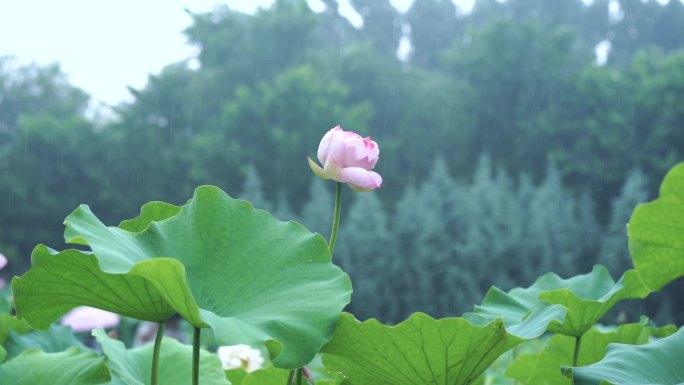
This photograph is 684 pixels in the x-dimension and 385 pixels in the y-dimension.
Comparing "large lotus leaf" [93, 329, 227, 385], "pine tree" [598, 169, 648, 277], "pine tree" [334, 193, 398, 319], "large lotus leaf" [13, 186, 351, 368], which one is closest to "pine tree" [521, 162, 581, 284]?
"pine tree" [598, 169, 648, 277]

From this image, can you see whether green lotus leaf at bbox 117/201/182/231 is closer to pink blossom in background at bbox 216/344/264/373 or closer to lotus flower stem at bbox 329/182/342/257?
lotus flower stem at bbox 329/182/342/257

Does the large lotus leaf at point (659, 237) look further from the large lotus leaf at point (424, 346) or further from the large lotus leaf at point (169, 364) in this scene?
the large lotus leaf at point (169, 364)

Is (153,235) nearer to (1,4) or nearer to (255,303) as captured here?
(255,303)

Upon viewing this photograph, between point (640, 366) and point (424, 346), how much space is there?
0.36ft

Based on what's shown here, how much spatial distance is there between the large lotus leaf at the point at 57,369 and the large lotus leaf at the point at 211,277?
0.03 m

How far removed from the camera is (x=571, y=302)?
0.61 metres

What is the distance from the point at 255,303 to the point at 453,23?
24628 millimetres

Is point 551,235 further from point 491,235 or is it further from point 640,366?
point 640,366

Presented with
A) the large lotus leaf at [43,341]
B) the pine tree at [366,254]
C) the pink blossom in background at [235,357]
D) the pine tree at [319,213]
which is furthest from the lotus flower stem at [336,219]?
the pine tree at [319,213]

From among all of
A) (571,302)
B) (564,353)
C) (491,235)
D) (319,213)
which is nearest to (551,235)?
(491,235)

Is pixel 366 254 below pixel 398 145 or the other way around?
below

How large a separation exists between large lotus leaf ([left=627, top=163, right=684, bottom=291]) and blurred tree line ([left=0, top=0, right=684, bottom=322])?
12419 mm

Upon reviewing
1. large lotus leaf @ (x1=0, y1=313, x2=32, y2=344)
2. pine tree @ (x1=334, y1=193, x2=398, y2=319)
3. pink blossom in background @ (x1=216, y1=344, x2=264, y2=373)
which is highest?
pine tree @ (x1=334, y1=193, x2=398, y2=319)

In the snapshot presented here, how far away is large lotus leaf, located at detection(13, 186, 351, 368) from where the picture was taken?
1.58 feet
